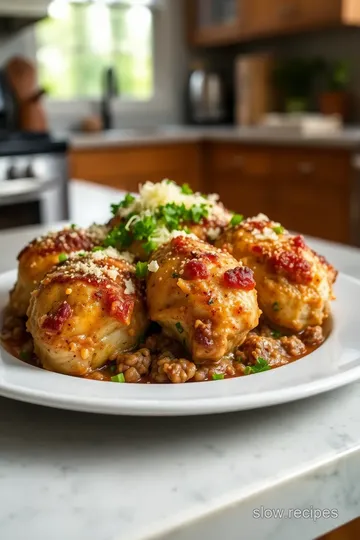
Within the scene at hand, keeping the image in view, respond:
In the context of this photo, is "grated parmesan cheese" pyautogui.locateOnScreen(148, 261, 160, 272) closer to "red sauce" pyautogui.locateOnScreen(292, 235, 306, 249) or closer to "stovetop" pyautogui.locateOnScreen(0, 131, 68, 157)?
"red sauce" pyautogui.locateOnScreen(292, 235, 306, 249)

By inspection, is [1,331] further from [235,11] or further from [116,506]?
[235,11]

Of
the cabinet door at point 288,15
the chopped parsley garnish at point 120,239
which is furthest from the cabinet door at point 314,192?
the chopped parsley garnish at point 120,239

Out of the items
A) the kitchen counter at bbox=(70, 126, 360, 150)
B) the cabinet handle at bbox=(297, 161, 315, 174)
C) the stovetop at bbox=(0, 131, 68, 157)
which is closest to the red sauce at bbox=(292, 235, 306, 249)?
the stovetop at bbox=(0, 131, 68, 157)

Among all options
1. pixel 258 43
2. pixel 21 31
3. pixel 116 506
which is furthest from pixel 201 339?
pixel 258 43

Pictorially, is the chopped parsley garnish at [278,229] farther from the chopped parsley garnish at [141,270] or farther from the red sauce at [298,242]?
the chopped parsley garnish at [141,270]

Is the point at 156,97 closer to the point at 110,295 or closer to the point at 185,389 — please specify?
the point at 110,295
